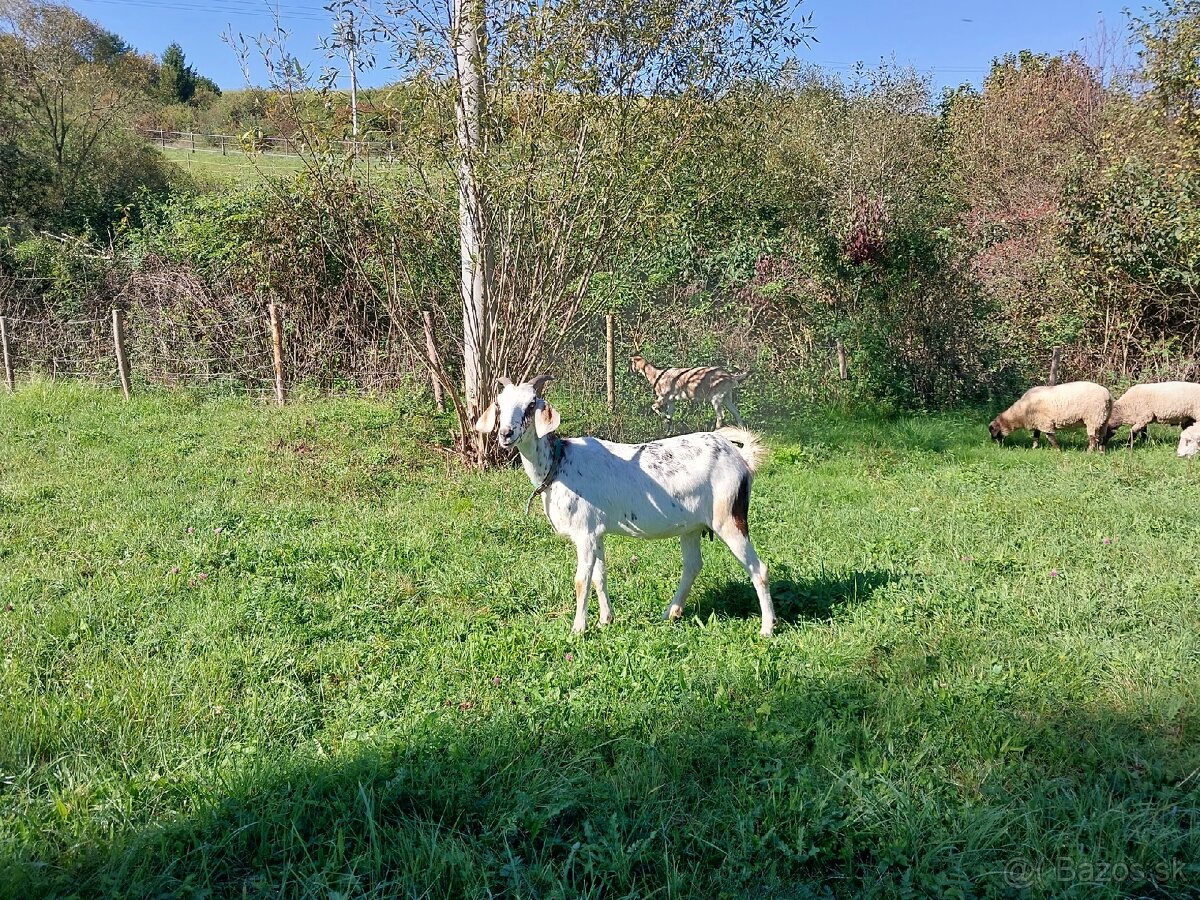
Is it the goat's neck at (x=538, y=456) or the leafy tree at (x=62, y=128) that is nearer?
the goat's neck at (x=538, y=456)

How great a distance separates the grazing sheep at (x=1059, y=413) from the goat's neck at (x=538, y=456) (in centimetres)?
935

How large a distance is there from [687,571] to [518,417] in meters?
1.57

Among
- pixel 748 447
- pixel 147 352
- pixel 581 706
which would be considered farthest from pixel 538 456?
pixel 147 352

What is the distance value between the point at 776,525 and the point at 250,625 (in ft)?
14.9

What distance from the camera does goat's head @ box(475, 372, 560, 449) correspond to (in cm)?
512

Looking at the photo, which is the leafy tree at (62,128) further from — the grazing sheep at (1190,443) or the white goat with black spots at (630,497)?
the grazing sheep at (1190,443)

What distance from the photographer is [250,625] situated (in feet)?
17.7

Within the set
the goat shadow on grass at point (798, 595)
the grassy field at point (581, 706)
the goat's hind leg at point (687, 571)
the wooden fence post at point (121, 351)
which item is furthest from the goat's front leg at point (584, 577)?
the wooden fence post at point (121, 351)

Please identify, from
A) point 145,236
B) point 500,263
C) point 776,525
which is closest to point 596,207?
point 500,263

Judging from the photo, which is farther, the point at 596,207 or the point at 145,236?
the point at 145,236

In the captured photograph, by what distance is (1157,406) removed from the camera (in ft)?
39.8

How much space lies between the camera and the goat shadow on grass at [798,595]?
5.72m

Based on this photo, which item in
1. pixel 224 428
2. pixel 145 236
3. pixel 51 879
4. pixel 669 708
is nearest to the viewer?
pixel 51 879

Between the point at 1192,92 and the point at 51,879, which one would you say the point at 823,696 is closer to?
the point at 51,879
